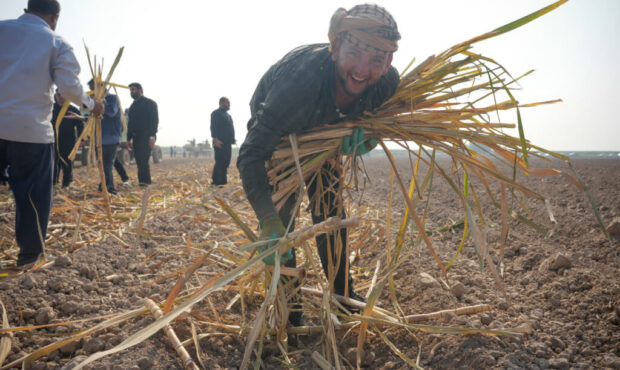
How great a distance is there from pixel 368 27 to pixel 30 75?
189 cm

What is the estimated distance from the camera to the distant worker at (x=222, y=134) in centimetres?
558

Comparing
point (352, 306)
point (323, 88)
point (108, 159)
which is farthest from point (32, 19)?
point (108, 159)

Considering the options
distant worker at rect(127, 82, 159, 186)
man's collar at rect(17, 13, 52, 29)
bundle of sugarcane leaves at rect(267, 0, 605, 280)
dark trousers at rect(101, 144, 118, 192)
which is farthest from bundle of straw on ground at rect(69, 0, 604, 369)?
distant worker at rect(127, 82, 159, 186)

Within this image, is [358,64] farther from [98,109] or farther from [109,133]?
[109,133]

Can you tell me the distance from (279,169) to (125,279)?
44.9 inches

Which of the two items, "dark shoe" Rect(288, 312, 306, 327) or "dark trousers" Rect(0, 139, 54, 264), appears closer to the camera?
"dark shoe" Rect(288, 312, 306, 327)

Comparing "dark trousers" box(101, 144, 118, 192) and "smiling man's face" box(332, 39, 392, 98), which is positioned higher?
"smiling man's face" box(332, 39, 392, 98)

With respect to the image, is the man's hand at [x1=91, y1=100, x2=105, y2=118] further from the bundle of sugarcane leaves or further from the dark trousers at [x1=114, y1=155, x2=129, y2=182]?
the dark trousers at [x1=114, y1=155, x2=129, y2=182]

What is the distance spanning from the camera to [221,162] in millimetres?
5672

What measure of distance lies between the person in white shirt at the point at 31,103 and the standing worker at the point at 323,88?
4.71 ft

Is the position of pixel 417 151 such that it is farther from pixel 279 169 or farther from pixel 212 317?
pixel 212 317

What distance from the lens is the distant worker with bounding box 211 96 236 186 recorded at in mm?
5578

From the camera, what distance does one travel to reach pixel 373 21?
121cm

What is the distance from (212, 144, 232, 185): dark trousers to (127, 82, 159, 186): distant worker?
3.26 feet
